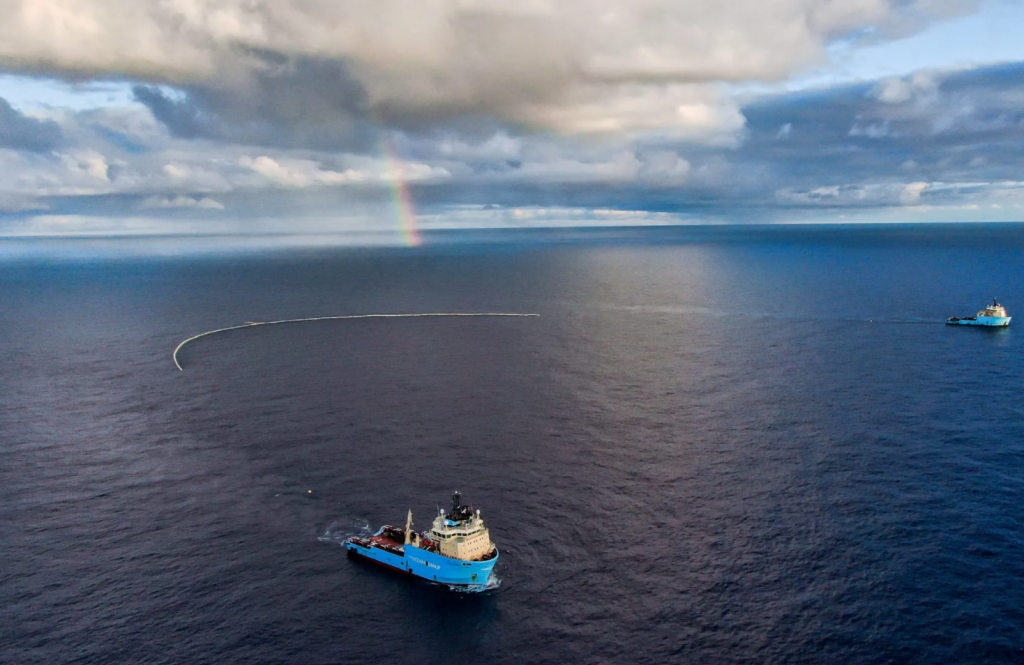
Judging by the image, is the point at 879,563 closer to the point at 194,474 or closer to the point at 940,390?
the point at 940,390

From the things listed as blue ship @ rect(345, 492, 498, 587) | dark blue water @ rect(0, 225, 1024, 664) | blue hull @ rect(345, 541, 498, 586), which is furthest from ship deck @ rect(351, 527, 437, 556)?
dark blue water @ rect(0, 225, 1024, 664)

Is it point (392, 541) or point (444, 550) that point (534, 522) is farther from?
point (392, 541)

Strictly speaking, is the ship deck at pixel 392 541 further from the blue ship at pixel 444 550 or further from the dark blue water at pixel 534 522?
the dark blue water at pixel 534 522

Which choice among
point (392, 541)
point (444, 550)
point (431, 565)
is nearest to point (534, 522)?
point (444, 550)

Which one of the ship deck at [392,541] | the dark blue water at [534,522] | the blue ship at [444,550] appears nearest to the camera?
the dark blue water at [534,522]

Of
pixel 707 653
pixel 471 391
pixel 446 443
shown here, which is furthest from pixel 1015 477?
pixel 471 391

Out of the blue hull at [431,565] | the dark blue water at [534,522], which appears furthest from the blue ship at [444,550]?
the dark blue water at [534,522]

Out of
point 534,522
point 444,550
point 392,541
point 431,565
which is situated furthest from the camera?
point 534,522

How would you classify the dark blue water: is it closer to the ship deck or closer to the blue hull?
the blue hull
